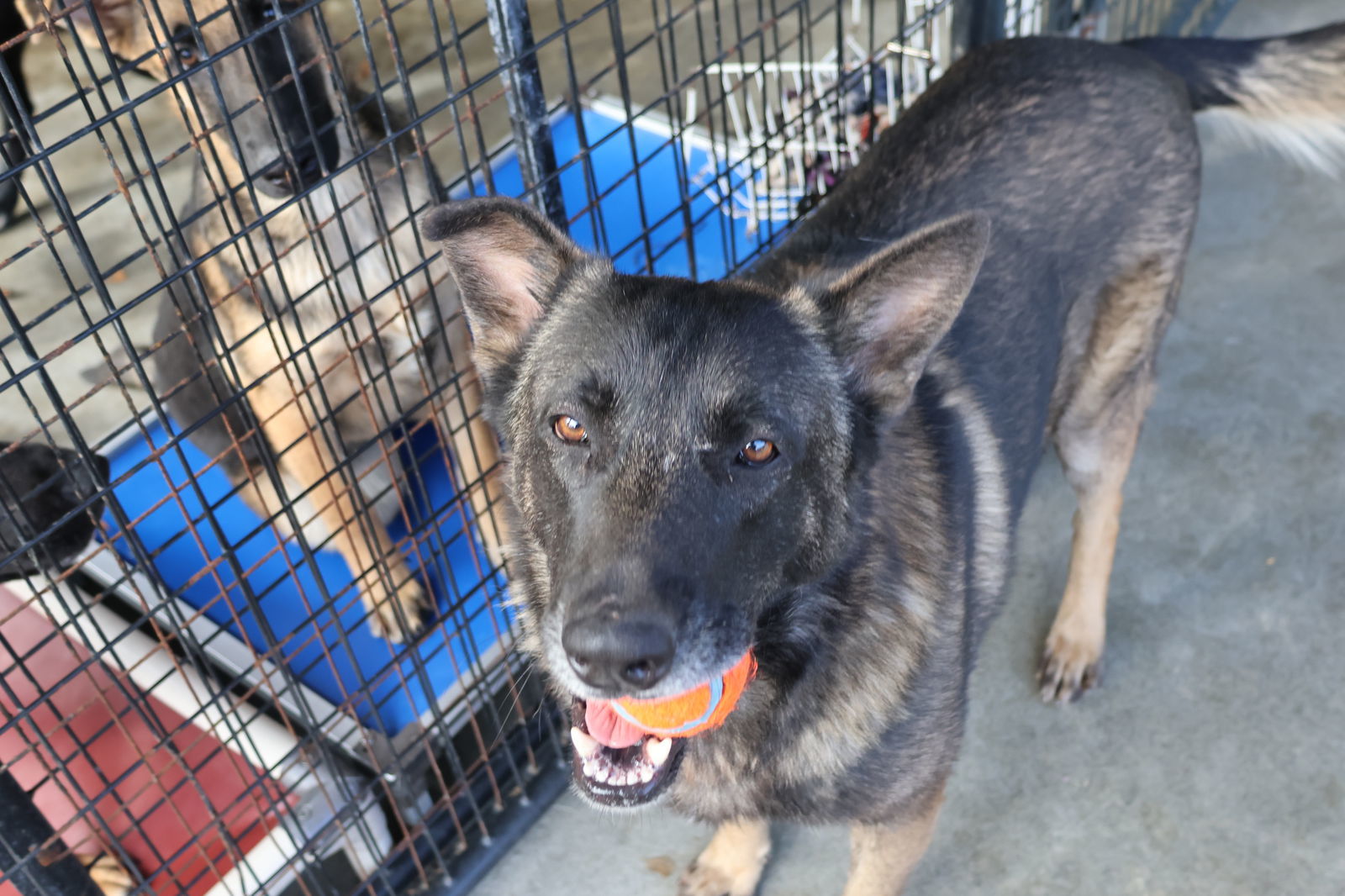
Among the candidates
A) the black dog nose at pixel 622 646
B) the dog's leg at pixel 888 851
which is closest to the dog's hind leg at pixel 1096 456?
the dog's leg at pixel 888 851

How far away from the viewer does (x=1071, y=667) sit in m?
2.78

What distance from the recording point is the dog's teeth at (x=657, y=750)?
5.90ft

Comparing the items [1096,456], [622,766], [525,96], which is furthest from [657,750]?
[1096,456]

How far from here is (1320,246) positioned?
13.0 feet

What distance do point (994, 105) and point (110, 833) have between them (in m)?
2.32

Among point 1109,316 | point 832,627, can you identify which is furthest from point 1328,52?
point 832,627

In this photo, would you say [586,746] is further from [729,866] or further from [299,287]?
[299,287]

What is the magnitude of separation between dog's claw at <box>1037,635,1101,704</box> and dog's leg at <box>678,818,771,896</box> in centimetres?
84

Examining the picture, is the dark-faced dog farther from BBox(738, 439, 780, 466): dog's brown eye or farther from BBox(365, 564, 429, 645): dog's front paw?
BBox(738, 439, 780, 466): dog's brown eye

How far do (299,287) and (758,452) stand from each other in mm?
1605

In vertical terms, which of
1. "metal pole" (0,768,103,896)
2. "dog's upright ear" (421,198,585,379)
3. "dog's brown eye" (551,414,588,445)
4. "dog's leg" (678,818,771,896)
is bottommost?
"dog's leg" (678,818,771,896)

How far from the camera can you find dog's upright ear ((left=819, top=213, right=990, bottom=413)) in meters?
1.59

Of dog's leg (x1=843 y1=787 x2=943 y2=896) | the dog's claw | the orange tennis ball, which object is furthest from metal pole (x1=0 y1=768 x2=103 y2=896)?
the dog's claw

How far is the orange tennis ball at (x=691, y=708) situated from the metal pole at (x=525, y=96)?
110 cm
